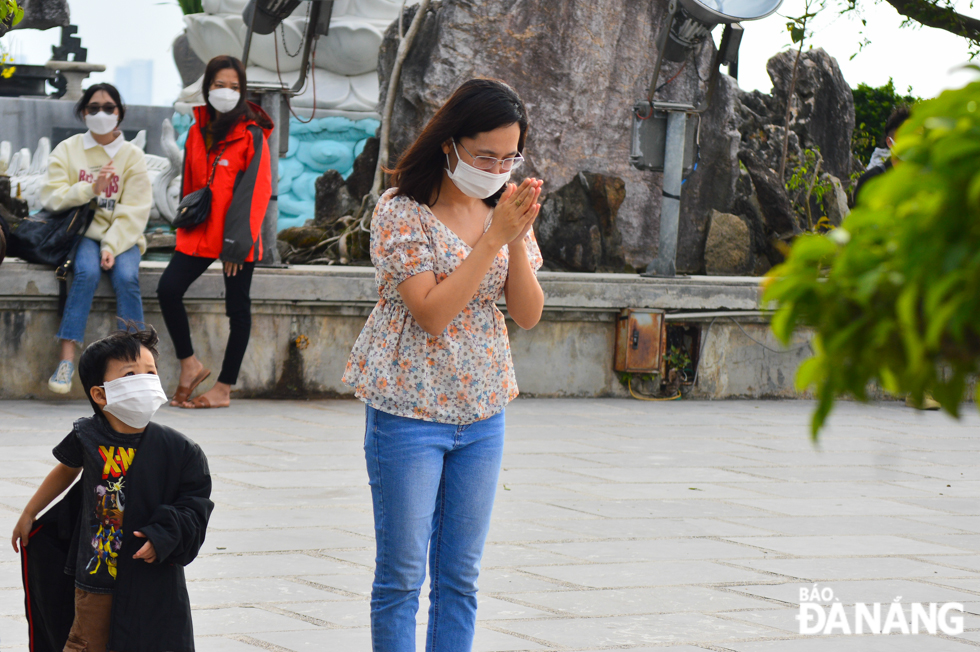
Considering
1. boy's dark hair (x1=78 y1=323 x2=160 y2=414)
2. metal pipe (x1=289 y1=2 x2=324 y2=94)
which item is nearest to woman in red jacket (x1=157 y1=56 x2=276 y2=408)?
metal pipe (x1=289 y1=2 x2=324 y2=94)

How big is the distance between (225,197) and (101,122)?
878 mm

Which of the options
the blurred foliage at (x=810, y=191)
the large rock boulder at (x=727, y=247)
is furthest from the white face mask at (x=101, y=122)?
the blurred foliage at (x=810, y=191)

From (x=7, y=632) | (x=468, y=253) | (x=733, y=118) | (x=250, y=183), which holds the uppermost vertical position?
(x=733, y=118)

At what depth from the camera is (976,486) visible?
20.4ft

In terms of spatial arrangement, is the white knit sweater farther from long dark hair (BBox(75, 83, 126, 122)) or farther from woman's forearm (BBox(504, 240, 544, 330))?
woman's forearm (BBox(504, 240, 544, 330))

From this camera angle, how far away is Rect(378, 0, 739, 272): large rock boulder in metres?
11.1

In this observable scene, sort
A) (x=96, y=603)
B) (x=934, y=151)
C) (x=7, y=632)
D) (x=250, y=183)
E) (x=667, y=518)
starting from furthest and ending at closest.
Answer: (x=250, y=183)
(x=667, y=518)
(x=7, y=632)
(x=96, y=603)
(x=934, y=151)

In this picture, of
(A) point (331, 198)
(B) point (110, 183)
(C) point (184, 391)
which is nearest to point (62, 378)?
(C) point (184, 391)

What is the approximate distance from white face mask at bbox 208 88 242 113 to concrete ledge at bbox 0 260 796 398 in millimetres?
1179

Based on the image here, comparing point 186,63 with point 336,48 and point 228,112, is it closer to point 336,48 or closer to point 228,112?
point 336,48

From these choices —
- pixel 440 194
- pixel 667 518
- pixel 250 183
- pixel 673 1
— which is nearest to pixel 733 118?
pixel 673 1

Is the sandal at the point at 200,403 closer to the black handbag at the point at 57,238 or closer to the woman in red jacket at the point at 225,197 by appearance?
the woman in red jacket at the point at 225,197

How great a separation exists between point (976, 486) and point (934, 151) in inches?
223

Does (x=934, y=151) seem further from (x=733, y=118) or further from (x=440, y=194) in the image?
(x=733, y=118)
